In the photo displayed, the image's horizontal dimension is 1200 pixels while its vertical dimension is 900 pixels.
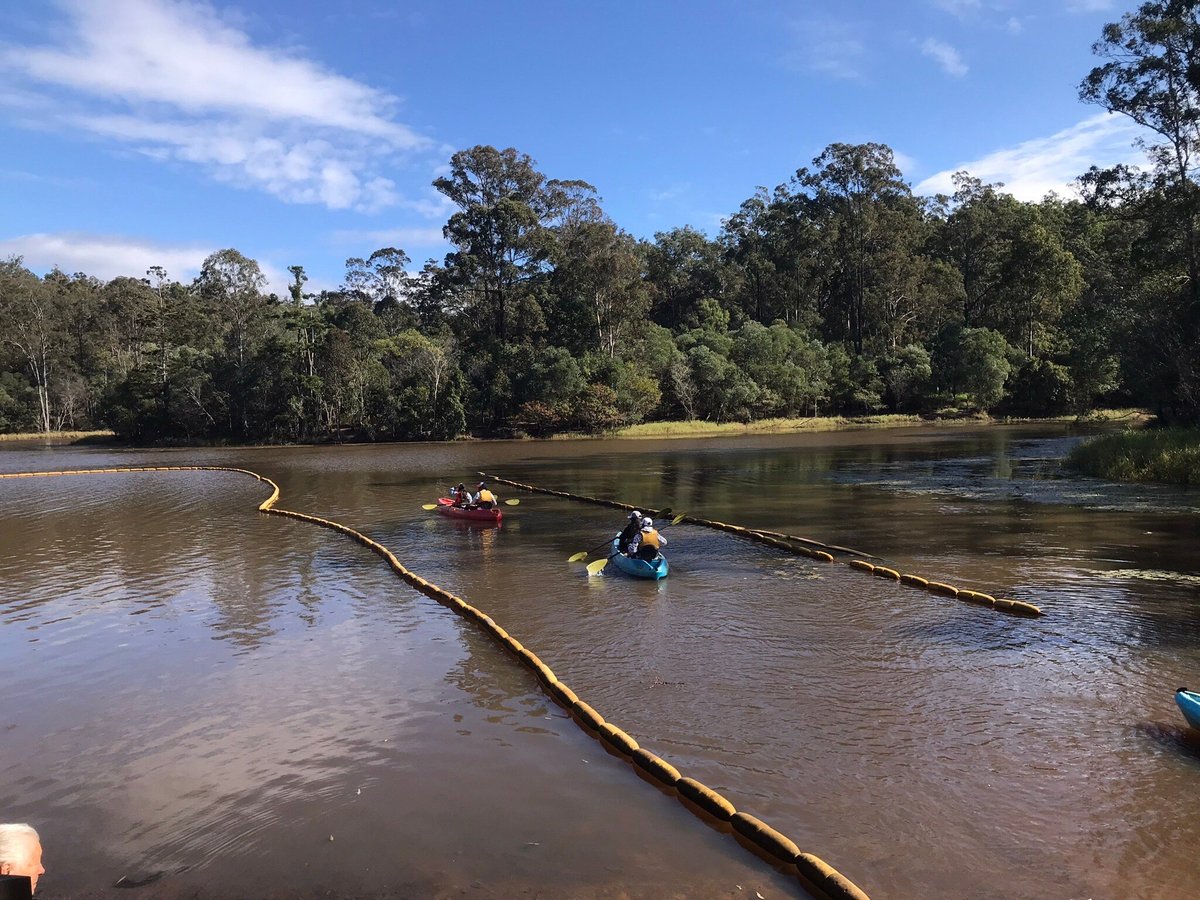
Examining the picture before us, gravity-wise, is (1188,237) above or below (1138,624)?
above

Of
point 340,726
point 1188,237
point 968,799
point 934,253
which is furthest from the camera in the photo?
point 934,253

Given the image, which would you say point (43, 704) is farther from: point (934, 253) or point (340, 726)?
point (934, 253)

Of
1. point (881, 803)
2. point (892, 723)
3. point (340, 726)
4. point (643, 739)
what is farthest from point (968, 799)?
point (340, 726)

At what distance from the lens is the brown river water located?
5777 millimetres

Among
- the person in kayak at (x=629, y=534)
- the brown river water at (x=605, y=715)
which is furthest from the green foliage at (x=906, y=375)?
the person in kayak at (x=629, y=534)

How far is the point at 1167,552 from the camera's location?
1491cm

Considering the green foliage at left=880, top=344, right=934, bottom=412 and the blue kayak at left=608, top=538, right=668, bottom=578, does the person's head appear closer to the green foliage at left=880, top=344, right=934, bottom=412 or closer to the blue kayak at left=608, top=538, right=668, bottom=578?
the blue kayak at left=608, top=538, right=668, bottom=578

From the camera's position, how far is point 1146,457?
83.5ft

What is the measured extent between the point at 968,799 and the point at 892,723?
4.88 ft

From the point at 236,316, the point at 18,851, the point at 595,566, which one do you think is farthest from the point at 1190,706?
the point at 236,316

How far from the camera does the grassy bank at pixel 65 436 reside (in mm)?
72125

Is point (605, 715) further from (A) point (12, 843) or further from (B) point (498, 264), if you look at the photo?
(B) point (498, 264)

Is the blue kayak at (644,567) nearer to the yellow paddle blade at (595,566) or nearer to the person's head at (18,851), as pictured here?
the yellow paddle blade at (595,566)

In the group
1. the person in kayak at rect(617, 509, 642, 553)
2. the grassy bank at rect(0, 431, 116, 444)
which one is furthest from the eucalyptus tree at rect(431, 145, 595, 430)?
the person in kayak at rect(617, 509, 642, 553)
